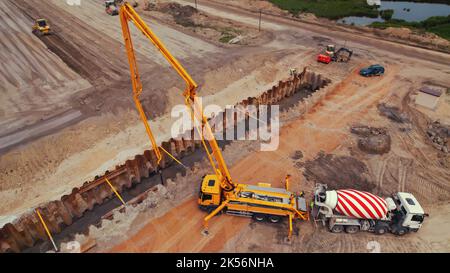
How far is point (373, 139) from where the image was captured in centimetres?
2478

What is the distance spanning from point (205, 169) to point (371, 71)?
24.1 m

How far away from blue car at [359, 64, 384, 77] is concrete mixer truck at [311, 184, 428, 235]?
2070cm

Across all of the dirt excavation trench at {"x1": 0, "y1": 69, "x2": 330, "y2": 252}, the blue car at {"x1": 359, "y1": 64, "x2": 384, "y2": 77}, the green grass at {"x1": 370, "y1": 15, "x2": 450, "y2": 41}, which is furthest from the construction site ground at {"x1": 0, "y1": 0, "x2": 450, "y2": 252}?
the green grass at {"x1": 370, "y1": 15, "x2": 450, "y2": 41}

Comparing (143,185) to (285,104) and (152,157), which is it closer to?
(152,157)

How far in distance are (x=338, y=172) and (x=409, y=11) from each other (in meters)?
59.7

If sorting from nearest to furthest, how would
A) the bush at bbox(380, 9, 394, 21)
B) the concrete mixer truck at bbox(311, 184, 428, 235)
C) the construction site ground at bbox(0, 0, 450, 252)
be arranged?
the concrete mixer truck at bbox(311, 184, 428, 235) → the construction site ground at bbox(0, 0, 450, 252) → the bush at bbox(380, 9, 394, 21)

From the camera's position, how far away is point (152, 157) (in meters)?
22.9

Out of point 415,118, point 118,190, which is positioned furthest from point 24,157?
Result: point 415,118

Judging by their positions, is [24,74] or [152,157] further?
[24,74]

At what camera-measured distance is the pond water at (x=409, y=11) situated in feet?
192

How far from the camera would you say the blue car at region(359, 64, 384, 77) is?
3506 centimetres

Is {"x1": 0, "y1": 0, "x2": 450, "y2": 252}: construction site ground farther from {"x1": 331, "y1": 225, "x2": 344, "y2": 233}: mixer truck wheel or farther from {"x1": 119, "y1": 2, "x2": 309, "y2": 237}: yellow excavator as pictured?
{"x1": 119, "y1": 2, "x2": 309, "y2": 237}: yellow excavator

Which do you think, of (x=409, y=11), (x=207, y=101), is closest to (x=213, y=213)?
(x=207, y=101)

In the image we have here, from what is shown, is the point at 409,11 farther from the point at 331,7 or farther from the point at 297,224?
the point at 297,224
